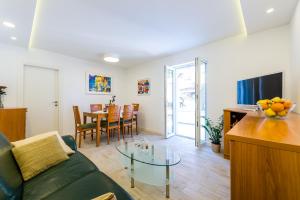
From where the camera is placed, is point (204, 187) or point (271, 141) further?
point (204, 187)

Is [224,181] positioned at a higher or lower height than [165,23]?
lower

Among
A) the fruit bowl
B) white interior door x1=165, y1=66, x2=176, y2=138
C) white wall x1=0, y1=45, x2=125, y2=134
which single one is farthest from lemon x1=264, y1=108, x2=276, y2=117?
white wall x1=0, y1=45, x2=125, y2=134

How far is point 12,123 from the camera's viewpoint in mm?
2900

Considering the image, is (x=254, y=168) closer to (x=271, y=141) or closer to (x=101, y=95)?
(x=271, y=141)

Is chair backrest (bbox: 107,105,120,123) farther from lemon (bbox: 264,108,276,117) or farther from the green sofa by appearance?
lemon (bbox: 264,108,276,117)

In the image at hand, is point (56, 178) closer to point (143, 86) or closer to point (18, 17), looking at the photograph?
point (18, 17)

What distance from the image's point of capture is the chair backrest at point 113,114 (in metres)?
3.47

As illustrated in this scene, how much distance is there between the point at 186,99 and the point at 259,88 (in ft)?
13.0

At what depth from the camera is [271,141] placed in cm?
63

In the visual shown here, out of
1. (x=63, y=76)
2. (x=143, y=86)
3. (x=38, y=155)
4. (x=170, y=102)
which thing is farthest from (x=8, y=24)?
(x=170, y=102)

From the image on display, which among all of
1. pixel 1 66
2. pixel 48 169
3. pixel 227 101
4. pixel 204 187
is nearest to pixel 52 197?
pixel 48 169

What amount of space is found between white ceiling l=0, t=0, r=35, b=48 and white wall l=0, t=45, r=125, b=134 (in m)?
0.48

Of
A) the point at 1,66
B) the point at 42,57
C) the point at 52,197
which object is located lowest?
the point at 52,197

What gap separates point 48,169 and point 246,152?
1654 millimetres
